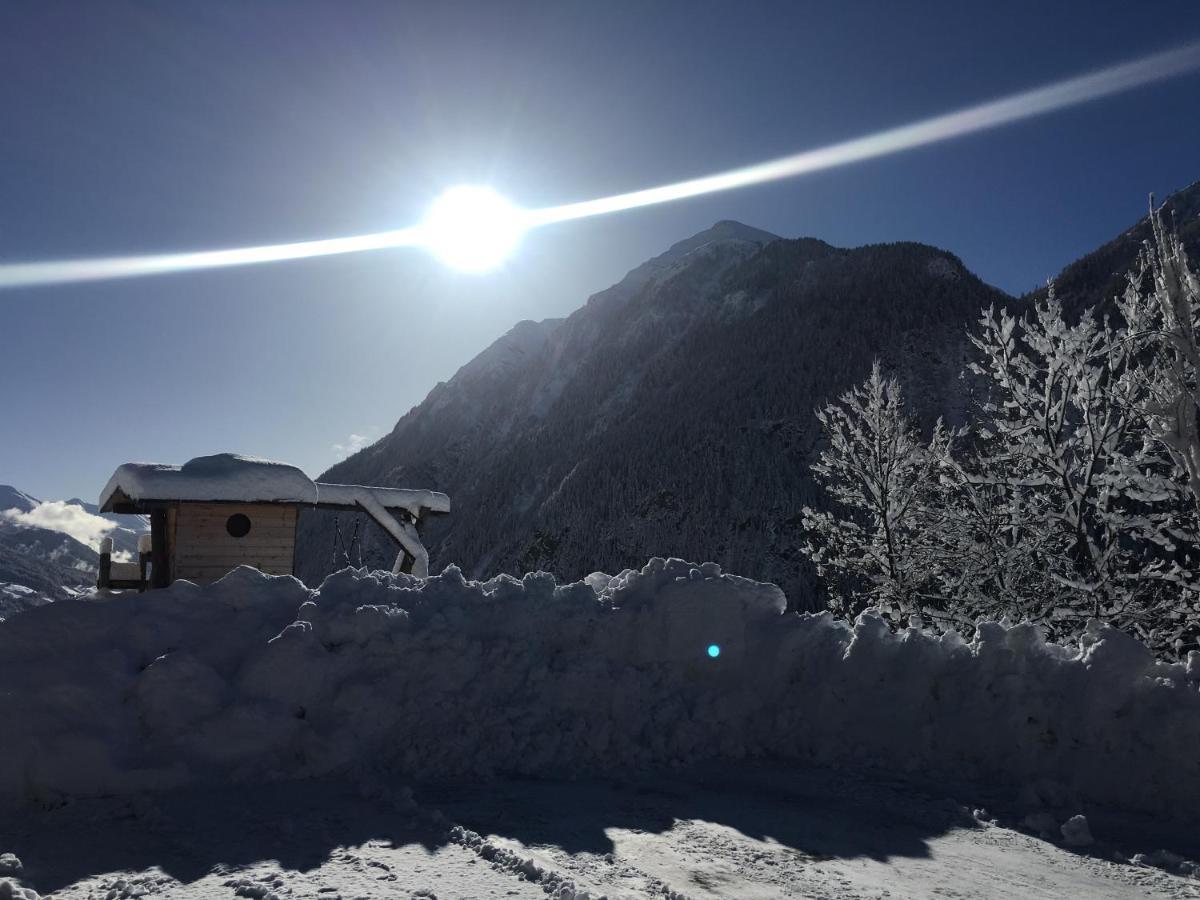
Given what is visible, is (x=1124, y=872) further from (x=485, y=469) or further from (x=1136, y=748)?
(x=485, y=469)

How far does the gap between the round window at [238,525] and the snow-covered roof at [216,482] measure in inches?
14.9

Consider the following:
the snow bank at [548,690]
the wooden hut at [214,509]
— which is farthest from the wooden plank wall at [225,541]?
the snow bank at [548,690]

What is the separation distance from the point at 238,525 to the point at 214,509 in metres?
0.35

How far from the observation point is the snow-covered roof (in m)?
8.77

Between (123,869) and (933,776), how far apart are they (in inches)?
186

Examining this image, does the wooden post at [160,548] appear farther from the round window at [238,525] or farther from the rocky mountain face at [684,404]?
the rocky mountain face at [684,404]

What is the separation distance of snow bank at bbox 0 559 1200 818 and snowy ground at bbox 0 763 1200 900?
0.34 meters

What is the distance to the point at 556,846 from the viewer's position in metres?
3.42

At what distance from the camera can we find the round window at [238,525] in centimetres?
931

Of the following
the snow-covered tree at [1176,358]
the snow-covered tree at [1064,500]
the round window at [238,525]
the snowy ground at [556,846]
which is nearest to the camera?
the snowy ground at [556,846]

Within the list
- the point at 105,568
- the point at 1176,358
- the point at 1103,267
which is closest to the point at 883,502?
the point at 1176,358

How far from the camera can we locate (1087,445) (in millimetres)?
10398

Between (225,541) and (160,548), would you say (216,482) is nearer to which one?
(225,541)

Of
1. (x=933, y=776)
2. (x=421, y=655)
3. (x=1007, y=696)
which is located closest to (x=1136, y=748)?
(x=1007, y=696)
